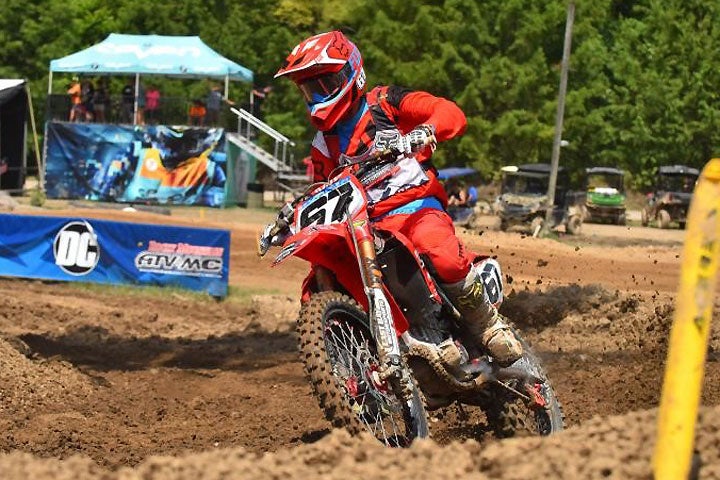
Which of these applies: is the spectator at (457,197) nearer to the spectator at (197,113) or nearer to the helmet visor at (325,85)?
the spectator at (197,113)

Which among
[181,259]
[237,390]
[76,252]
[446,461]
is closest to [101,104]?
[76,252]

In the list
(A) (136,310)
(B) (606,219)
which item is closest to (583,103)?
(B) (606,219)

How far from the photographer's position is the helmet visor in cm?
550

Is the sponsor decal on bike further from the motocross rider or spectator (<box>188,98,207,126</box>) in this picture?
spectator (<box>188,98,207,126</box>)

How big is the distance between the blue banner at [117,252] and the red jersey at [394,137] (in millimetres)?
9115

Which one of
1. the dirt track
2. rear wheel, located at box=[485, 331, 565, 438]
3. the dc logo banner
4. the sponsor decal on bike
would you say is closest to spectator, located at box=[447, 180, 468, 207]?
the dirt track

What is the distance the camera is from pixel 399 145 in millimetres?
5332

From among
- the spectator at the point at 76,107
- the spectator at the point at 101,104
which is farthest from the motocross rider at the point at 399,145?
the spectator at the point at 76,107

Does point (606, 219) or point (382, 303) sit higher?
point (382, 303)

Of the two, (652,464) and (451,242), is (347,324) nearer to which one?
(451,242)

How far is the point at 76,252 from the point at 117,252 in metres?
0.63

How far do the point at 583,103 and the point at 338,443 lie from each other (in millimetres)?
42317

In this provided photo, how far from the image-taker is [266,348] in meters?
10.9

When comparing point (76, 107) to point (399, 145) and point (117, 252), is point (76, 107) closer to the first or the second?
point (117, 252)
